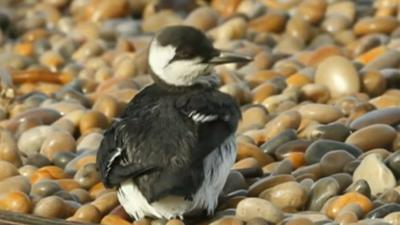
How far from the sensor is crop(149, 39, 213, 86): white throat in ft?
22.2

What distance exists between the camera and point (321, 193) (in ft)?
21.5

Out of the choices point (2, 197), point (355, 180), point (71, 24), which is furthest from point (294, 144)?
point (71, 24)

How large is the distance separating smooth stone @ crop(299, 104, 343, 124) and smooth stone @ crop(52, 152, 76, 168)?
1.49 meters

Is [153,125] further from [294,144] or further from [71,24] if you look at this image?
[71,24]

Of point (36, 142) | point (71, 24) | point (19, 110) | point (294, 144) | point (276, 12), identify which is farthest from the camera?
point (71, 24)

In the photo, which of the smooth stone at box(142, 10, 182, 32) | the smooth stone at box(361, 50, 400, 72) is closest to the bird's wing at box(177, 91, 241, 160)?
the smooth stone at box(361, 50, 400, 72)

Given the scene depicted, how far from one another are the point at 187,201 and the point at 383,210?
0.96 m

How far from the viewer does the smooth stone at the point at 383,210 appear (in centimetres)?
614

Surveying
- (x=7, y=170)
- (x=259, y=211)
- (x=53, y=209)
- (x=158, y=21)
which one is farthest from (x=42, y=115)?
(x=158, y=21)

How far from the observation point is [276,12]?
443 inches

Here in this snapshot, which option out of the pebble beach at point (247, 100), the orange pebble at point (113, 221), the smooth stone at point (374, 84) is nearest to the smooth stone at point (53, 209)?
the pebble beach at point (247, 100)

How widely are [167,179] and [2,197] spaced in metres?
1.18

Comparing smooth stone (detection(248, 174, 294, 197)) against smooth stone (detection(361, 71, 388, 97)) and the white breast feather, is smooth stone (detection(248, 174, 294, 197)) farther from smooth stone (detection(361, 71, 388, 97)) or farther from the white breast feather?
smooth stone (detection(361, 71, 388, 97))

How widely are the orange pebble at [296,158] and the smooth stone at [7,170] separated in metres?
1.60
